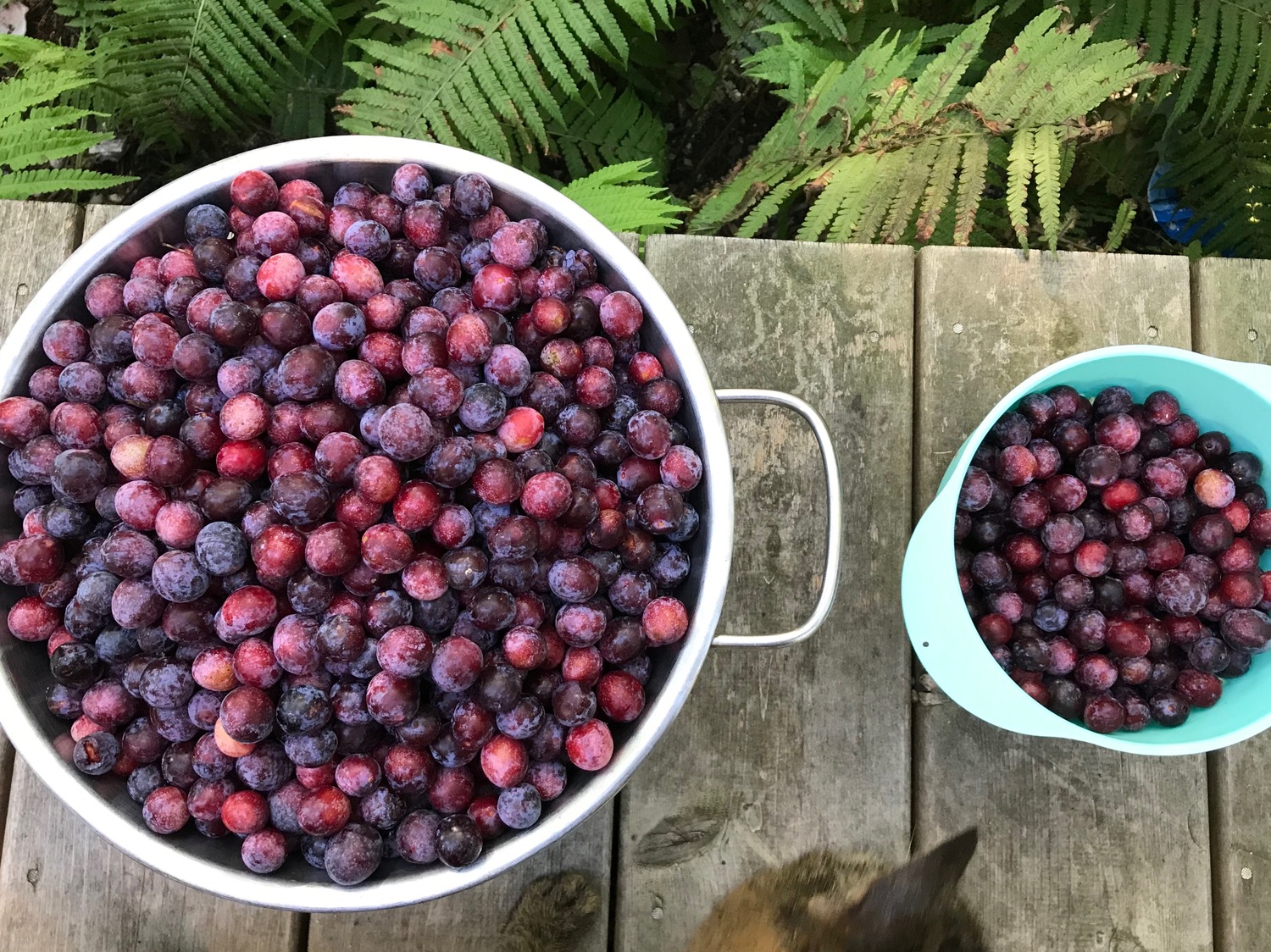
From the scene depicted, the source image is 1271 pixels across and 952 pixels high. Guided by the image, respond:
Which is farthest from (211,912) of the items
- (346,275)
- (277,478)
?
(346,275)

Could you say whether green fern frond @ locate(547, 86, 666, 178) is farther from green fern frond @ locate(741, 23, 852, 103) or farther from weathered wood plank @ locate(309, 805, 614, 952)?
weathered wood plank @ locate(309, 805, 614, 952)

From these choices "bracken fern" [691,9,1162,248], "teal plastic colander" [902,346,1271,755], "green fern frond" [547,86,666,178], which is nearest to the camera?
"teal plastic colander" [902,346,1271,755]

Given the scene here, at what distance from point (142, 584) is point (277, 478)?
0.50ft

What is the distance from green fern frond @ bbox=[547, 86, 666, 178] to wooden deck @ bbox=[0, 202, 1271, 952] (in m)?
0.51

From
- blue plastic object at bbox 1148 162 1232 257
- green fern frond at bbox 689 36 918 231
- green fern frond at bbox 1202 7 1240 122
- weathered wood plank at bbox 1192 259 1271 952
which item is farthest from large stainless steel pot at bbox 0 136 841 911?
blue plastic object at bbox 1148 162 1232 257

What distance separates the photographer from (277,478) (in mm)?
731

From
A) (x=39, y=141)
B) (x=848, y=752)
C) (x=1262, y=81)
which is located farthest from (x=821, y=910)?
(x=1262, y=81)

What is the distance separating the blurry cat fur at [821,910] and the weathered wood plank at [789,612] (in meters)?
0.05

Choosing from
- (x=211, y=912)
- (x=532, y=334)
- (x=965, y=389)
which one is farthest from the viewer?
(x=965, y=389)

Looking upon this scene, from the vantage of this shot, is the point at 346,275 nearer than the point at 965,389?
Yes

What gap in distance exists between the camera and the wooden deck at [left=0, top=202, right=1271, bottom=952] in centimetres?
101

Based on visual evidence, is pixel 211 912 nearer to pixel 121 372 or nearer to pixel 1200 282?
pixel 121 372

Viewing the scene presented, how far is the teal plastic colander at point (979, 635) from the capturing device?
866mm

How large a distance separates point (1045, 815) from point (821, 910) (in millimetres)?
413
